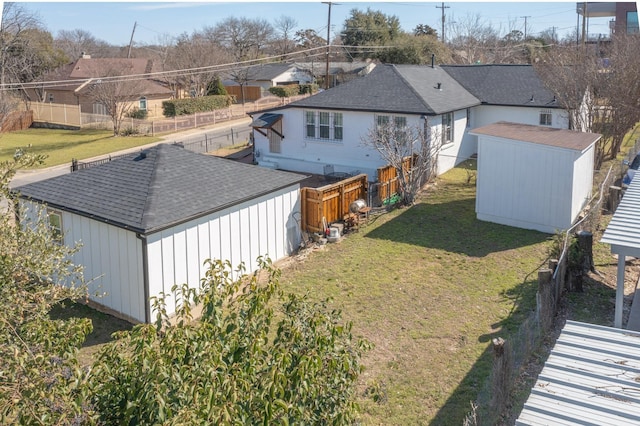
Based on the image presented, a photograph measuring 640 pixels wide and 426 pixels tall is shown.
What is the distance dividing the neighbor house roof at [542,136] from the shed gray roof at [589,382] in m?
10.3

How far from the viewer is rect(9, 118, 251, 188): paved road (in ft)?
93.8

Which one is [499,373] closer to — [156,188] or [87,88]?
[156,188]

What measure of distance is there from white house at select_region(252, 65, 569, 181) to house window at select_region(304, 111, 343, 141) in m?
0.04

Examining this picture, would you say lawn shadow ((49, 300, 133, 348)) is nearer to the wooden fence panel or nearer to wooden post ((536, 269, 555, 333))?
wooden post ((536, 269, 555, 333))

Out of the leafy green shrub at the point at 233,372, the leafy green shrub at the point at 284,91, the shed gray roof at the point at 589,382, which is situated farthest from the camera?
the leafy green shrub at the point at 284,91

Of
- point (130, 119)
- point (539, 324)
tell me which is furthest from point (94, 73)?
point (539, 324)

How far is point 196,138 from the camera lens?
125 feet

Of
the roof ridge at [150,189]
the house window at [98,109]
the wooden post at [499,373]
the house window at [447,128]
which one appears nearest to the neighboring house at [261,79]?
the house window at [98,109]

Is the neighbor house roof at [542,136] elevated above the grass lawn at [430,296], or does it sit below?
above

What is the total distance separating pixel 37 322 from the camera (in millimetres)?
5367

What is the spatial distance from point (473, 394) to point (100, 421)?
6.85 metres

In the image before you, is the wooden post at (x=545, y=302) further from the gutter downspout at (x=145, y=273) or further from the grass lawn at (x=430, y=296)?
the gutter downspout at (x=145, y=273)

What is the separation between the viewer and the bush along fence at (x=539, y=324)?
8812 mm

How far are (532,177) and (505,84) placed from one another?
13.7 m
